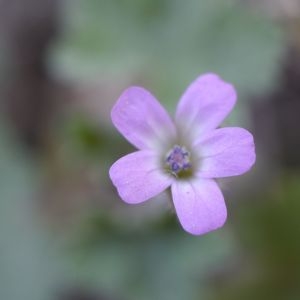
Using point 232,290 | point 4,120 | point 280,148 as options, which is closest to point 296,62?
point 280,148

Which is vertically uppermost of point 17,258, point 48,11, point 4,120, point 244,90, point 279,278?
point 48,11

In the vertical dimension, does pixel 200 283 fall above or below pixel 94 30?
below

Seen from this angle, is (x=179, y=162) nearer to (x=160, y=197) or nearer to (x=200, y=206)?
(x=200, y=206)

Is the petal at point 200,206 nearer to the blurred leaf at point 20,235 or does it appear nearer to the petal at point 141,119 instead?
the petal at point 141,119

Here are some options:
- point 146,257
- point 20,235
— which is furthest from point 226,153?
point 20,235

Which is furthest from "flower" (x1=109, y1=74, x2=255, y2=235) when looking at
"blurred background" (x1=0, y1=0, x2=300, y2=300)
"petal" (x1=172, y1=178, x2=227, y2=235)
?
"blurred background" (x1=0, y1=0, x2=300, y2=300)

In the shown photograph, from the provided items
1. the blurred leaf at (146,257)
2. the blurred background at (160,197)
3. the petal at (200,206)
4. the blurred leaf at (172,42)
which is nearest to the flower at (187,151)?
the petal at (200,206)

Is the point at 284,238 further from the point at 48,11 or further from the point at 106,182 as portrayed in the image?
the point at 48,11
